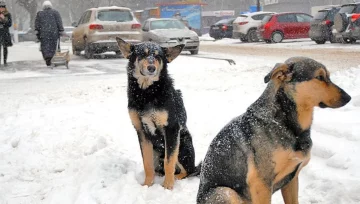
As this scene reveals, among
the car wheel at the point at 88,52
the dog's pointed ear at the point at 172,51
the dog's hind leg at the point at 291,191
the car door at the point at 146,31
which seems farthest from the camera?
the car door at the point at 146,31

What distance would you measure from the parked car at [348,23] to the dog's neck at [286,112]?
1784 centimetres

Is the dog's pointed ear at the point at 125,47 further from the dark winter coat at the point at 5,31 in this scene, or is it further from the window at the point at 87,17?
the window at the point at 87,17

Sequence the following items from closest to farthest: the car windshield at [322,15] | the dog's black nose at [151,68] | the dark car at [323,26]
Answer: the dog's black nose at [151,68] < the dark car at [323,26] < the car windshield at [322,15]

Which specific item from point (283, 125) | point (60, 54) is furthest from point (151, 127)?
point (60, 54)

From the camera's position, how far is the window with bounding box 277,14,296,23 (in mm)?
26688

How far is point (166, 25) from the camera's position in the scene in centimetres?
2116

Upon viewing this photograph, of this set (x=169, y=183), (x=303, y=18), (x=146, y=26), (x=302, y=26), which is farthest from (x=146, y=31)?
(x=169, y=183)

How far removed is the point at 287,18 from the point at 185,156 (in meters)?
23.5

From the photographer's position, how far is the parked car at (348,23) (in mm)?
19538

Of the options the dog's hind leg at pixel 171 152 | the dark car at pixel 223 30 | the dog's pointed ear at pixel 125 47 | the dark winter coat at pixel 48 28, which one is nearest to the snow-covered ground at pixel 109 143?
the dog's hind leg at pixel 171 152

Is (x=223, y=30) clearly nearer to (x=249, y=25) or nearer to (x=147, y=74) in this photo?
(x=249, y=25)

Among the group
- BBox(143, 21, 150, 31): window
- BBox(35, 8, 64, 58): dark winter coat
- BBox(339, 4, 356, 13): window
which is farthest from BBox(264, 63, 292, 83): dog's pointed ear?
BBox(339, 4, 356, 13): window

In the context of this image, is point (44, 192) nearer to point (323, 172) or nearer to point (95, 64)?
point (323, 172)

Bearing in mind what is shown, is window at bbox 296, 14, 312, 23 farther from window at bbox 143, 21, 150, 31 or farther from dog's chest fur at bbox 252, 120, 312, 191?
dog's chest fur at bbox 252, 120, 312, 191
